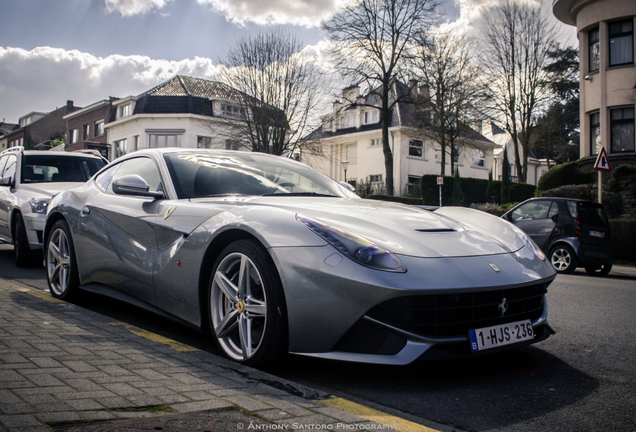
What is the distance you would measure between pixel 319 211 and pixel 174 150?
1.72 m

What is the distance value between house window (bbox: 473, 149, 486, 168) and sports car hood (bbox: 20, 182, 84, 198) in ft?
156

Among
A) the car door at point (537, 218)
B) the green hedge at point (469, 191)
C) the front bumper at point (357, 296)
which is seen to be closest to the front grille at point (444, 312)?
the front bumper at point (357, 296)

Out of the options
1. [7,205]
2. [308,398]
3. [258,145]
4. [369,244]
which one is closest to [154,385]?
[308,398]

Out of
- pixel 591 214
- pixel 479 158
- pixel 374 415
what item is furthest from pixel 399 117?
pixel 374 415

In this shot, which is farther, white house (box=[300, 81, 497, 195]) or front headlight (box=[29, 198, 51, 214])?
white house (box=[300, 81, 497, 195])

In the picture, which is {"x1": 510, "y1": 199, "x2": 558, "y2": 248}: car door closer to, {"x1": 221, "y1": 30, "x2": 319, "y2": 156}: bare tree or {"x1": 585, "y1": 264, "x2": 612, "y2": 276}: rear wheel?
{"x1": 585, "y1": 264, "x2": 612, "y2": 276}: rear wheel

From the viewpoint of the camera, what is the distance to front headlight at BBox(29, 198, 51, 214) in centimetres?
769

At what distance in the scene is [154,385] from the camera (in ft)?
8.23

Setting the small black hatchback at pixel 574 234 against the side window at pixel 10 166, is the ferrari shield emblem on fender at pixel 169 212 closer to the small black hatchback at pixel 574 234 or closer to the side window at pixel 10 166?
the side window at pixel 10 166

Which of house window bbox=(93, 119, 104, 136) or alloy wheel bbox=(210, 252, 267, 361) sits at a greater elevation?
house window bbox=(93, 119, 104, 136)

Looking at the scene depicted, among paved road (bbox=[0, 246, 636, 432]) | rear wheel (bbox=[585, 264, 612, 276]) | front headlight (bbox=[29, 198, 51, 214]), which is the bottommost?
rear wheel (bbox=[585, 264, 612, 276])

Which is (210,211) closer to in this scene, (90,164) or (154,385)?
(154,385)

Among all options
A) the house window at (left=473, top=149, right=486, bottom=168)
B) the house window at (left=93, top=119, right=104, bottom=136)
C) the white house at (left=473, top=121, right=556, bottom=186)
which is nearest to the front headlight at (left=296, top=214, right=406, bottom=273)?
the house window at (left=473, top=149, right=486, bottom=168)

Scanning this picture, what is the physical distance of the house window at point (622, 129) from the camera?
68.8 ft
